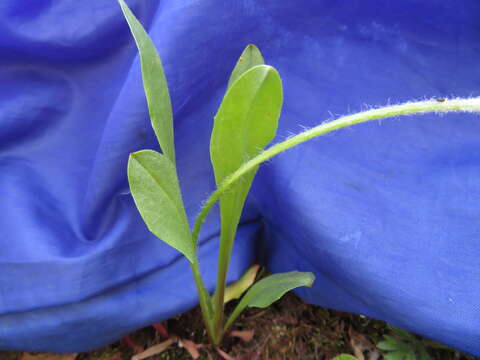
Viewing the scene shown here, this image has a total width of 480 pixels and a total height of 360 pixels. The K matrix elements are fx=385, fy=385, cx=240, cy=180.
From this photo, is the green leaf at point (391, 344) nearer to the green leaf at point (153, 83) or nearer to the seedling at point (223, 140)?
the seedling at point (223, 140)

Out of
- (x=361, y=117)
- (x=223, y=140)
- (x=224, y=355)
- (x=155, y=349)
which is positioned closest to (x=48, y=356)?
(x=155, y=349)

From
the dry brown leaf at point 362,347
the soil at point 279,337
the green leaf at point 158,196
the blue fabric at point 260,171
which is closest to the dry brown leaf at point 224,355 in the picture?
the soil at point 279,337

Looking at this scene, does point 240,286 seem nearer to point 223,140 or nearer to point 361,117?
point 223,140

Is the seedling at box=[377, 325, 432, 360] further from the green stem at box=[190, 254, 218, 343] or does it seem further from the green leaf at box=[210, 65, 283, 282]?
the green leaf at box=[210, 65, 283, 282]

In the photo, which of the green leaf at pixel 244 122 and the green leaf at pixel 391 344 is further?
the green leaf at pixel 391 344

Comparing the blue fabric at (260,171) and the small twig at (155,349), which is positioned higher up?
the blue fabric at (260,171)

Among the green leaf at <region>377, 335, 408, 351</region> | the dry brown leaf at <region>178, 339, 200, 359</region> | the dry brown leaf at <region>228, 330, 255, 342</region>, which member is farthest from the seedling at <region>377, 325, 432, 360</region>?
the dry brown leaf at <region>178, 339, 200, 359</region>
